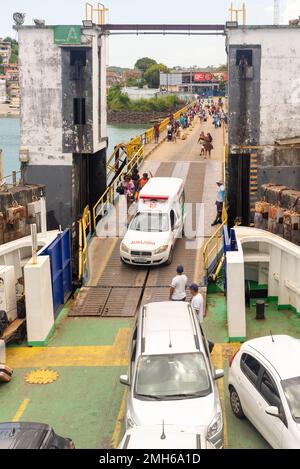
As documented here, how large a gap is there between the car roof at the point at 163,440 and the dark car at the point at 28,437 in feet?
3.49

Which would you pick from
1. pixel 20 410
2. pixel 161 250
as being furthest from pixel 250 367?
pixel 161 250

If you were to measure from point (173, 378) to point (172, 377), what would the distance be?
0.08 feet

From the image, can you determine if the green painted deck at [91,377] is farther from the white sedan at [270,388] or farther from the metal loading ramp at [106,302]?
the white sedan at [270,388]

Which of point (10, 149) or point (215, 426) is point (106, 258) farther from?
point (10, 149)

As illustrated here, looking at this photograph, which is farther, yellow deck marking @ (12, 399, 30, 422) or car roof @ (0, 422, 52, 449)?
yellow deck marking @ (12, 399, 30, 422)

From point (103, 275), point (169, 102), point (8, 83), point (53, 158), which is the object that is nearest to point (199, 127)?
point (53, 158)

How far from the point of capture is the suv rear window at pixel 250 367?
938 cm

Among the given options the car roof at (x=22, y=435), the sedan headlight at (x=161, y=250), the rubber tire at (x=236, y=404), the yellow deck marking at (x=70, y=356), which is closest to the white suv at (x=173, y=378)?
the rubber tire at (x=236, y=404)

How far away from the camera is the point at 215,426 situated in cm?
853

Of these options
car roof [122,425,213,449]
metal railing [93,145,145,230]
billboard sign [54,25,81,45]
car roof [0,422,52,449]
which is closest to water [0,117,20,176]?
metal railing [93,145,145,230]

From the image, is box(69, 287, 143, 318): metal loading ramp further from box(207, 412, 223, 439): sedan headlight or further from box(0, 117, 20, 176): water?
box(0, 117, 20, 176): water

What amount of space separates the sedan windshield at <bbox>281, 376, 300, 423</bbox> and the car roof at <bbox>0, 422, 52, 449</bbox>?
333cm

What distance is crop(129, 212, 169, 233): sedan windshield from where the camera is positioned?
17109 mm
